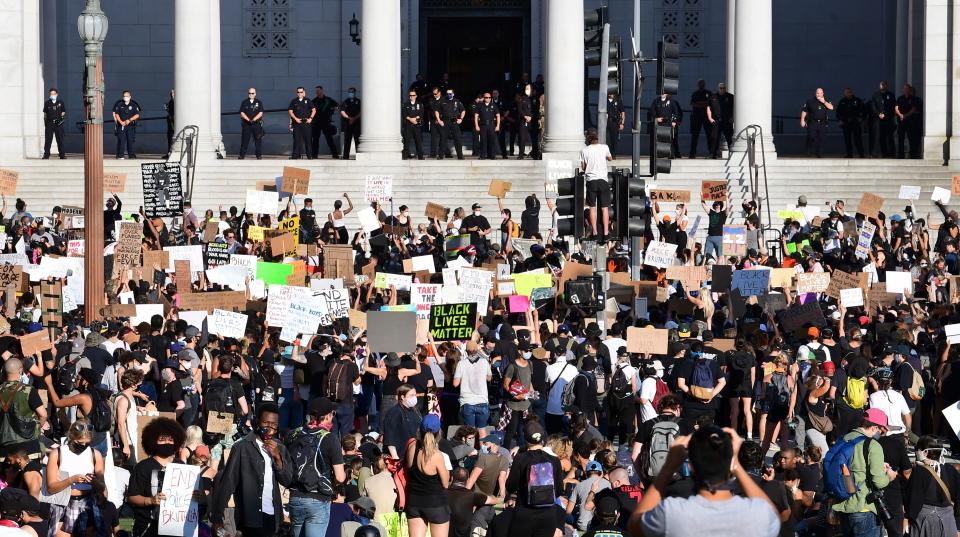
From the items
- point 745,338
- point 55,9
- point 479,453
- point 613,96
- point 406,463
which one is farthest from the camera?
point 55,9

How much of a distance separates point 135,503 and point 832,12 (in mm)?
32820

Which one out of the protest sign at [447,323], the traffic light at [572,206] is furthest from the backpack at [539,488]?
the protest sign at [447,323]

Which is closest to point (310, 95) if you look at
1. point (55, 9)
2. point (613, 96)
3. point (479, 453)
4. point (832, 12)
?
point (55, 9)

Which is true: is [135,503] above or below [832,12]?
below

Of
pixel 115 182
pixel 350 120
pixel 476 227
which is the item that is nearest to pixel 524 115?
pixel 350 120

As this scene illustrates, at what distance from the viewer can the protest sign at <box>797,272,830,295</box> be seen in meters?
23.6

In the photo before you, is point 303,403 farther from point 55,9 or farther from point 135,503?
point 55,9

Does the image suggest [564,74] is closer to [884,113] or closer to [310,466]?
[884,113]

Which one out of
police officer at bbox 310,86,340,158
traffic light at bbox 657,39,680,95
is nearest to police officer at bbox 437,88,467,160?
police officer at bbox 310,86,340,158

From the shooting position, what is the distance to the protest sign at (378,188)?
2906 centimetres

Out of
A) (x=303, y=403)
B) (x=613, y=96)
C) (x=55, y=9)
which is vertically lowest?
(x=303, y=403)

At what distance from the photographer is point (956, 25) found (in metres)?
36.1

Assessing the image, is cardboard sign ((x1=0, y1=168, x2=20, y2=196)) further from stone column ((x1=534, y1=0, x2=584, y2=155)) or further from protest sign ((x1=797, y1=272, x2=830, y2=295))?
protest sign ((x1=797, y1=272, x2=830, y2=295))

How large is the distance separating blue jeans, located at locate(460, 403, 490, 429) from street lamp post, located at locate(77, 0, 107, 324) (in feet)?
21.9
